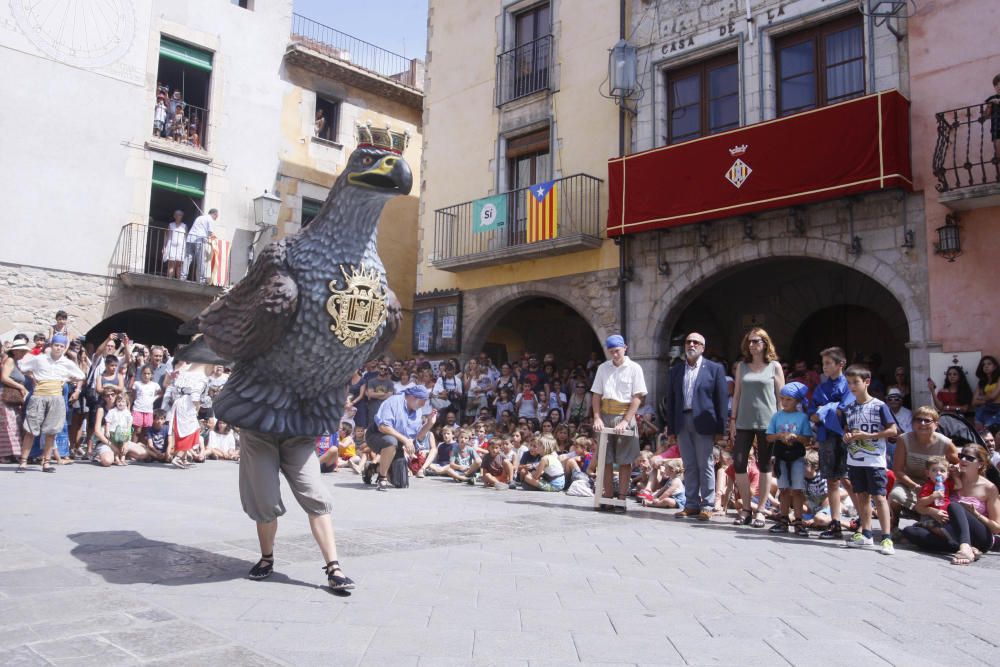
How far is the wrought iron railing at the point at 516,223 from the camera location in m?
14.8

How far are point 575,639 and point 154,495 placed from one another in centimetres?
564

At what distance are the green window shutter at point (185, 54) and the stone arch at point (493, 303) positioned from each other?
8.71m

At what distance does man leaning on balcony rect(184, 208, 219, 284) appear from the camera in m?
18.3

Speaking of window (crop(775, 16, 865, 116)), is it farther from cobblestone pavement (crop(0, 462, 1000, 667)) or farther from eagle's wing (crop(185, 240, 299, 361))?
eagle's wing (crop(185, 240, 299, 361))

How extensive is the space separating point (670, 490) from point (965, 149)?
6.10m

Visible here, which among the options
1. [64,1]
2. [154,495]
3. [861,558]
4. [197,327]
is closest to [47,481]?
[154,495]

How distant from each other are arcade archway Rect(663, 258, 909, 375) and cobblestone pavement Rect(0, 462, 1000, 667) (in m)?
8.68

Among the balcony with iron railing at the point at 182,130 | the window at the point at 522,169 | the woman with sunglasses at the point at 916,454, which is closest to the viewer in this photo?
the woman with sunglasses at the point at 916,454

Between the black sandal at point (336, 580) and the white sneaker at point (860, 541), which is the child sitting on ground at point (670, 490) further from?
the black sandal at point (336, 580)

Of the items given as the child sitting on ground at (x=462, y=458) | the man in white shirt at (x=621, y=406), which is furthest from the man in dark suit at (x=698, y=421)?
the child sitting on ground at (x=462, y=458)

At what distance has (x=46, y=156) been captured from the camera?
54.4ft

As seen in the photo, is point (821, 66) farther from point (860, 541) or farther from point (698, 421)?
point (860, 541)

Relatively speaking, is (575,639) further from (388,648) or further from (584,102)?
(584,102)

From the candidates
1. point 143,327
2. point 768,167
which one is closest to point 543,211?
point 768,167
